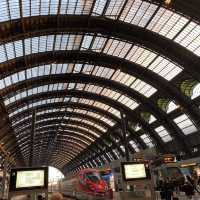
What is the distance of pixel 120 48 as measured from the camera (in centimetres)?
3788

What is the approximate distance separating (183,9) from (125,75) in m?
17.7

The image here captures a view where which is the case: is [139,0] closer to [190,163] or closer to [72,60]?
[72,60]

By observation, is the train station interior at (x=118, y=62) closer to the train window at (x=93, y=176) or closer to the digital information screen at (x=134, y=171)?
the train window at (x=93, y=176)

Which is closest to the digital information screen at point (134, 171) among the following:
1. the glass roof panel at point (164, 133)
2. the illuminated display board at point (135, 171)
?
the illuminated display board at point (135, 171)

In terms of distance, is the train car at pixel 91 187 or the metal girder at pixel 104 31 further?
the train car at pixel 91 187

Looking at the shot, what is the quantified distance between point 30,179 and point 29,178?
6cm

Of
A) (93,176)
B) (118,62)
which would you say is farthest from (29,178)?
(118,62)

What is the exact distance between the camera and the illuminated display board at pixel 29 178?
12.3m

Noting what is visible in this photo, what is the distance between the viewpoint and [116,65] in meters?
40.6

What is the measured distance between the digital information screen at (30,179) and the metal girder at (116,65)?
24.5 m

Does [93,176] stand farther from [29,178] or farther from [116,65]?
[29,178]

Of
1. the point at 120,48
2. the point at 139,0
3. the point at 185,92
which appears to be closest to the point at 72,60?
the point at 120,48

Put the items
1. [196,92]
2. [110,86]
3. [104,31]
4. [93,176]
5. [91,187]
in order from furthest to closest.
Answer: [110,86], [196,92], [104,31], [93,176], [91,187]

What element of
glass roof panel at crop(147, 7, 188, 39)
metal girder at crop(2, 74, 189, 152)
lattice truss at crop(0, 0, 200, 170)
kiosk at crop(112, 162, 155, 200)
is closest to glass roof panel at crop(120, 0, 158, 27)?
lattice truss at crop(0, 0, 200, 170)
